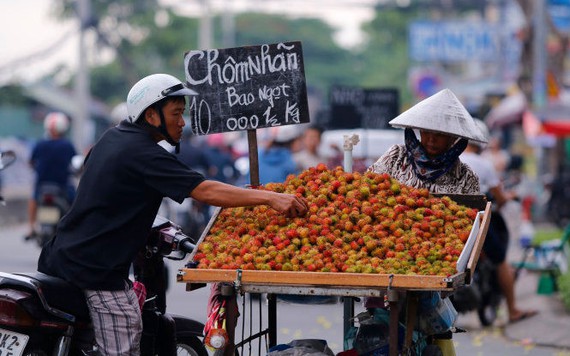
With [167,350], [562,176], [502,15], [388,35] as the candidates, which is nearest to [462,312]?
[167,350]

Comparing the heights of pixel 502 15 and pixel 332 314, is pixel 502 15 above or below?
above

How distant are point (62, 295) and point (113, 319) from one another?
0.27 meters

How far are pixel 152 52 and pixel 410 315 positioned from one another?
60.1 m

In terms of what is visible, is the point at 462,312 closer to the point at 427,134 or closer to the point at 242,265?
the point at 427,134

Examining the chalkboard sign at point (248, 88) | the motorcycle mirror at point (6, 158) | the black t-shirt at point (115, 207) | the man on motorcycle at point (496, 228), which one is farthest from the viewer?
the man on motorcycle at point (496, 228)

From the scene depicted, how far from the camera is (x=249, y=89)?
664 centimetres

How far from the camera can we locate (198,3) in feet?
133

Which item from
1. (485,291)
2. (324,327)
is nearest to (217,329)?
(324,327)

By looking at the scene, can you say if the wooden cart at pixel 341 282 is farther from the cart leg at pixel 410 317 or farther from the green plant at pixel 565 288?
the green plant at pixel 565 288

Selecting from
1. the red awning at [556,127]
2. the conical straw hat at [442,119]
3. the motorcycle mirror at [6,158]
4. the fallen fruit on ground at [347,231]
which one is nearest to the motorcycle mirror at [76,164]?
the motorcycle mirror at [6,158]

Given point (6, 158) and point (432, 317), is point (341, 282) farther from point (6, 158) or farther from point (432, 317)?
point (6, 158)

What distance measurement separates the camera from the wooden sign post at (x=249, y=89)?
21.6 feet

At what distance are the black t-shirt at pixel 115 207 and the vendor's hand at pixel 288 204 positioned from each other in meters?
0.40

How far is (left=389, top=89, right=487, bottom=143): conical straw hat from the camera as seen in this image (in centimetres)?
635
